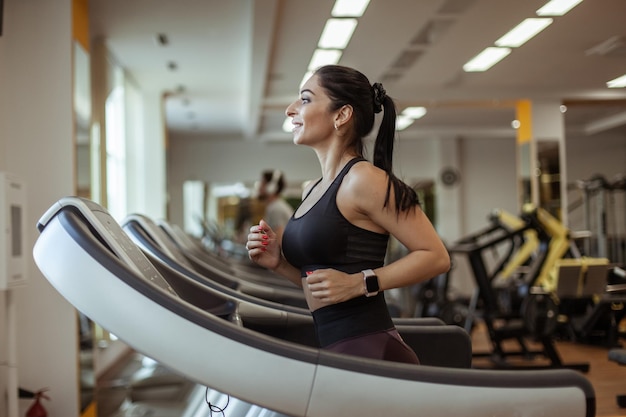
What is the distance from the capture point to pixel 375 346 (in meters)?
1.53

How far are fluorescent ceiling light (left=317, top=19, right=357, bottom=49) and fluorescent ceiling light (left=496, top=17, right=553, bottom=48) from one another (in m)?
1.66

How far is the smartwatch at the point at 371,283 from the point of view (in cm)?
147

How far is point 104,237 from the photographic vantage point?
1407 millimetres

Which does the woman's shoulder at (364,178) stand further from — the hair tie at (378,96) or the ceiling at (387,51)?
the ceiling at (387,51)

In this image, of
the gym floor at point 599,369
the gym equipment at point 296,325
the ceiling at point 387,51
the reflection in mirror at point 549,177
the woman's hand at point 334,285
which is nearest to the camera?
the woman's hand at point 334,285

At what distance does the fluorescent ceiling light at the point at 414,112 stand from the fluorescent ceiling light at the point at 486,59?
Result: 2580 millimetres

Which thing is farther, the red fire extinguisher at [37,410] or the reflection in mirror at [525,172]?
the reflection in mirror at [525,172]

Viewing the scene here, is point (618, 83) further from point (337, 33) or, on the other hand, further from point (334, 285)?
point (337, 33)

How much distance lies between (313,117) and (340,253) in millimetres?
298

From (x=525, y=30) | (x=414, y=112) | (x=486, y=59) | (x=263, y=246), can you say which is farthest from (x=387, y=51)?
(x=263, y=246)

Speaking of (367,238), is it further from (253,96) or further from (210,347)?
(253,96)

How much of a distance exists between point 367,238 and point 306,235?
0.12 meters

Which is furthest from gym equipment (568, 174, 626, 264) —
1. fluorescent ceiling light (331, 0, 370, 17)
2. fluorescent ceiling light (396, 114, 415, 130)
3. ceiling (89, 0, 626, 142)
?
fluorescent ceiling light (396, 114, 415, 130)

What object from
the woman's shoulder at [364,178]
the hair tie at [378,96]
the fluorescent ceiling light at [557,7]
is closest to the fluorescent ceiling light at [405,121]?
the fluorescent ceiling light at [557,7]
